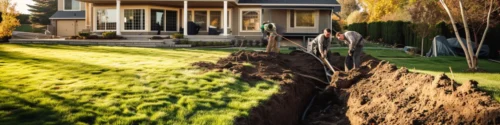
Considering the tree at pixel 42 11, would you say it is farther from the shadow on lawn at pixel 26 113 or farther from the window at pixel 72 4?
the shadow on lawn at pixel 26 113

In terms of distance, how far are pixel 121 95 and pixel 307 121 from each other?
10.7 ft

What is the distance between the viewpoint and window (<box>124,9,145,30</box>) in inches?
1113

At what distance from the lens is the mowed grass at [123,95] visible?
614 cm

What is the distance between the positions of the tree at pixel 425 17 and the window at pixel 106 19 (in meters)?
17.4

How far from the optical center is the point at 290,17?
28750 millimetres

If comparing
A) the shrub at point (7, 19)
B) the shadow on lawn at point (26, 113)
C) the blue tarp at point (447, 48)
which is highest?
the shrub at point (7, 19)

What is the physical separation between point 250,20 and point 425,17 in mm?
10992

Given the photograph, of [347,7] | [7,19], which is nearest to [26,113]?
[7,19]

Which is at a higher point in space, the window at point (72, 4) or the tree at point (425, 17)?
the window at point (72, 4)

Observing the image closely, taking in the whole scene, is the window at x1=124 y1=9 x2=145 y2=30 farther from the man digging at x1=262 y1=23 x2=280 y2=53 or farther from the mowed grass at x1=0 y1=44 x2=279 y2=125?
the mowed grass at x1=0 y1=44 x2=279 y2=125

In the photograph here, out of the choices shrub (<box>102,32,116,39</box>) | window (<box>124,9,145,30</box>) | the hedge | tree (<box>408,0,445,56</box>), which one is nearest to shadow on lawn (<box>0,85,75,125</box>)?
tree (<box>408,0,445,56</box>)

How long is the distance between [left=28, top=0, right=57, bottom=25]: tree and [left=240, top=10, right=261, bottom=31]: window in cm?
3832

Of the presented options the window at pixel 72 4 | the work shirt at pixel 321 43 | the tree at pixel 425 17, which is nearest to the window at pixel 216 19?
the tree at pixel 425 17

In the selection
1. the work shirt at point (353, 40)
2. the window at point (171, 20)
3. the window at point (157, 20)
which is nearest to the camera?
the work shirt at point (353, 40)
